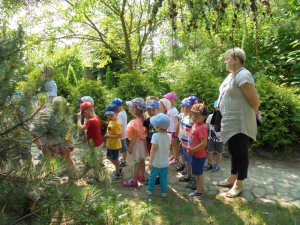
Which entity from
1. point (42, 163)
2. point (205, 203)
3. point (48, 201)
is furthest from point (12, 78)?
point (205, 203)

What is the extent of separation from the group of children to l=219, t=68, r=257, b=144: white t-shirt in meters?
Result: 0.28

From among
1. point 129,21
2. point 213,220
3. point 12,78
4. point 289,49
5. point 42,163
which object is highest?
point 129,21

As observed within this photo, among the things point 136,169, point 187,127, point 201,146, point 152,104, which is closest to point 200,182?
point 201,146

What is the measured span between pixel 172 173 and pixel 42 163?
273 centimetres

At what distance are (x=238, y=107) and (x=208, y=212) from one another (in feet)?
4.41

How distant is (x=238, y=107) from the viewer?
3260 mm

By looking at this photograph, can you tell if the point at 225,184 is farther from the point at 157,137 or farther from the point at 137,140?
the point at 137,140

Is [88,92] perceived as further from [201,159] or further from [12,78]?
[12,78]

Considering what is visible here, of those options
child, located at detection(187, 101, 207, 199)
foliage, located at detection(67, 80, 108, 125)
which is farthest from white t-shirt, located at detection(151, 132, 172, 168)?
foliage, located at detection(67, 80, 108, 125)

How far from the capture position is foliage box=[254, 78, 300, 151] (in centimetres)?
515

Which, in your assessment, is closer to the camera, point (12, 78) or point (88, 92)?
point (12, 78)

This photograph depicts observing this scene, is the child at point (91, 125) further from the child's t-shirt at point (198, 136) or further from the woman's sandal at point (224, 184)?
the woman's sandal at point (224, 184)

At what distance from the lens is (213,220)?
10.1 ft

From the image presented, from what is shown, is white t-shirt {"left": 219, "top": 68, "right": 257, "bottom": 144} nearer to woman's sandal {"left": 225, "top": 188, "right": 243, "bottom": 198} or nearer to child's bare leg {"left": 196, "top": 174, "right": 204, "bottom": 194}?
child's bare leg {"left": 196, "top": 174, "right": 204, "bottom": 194}
